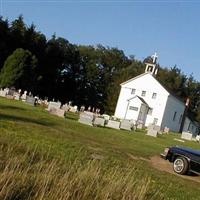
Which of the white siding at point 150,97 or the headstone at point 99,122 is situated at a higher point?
the white siding at point 150,97

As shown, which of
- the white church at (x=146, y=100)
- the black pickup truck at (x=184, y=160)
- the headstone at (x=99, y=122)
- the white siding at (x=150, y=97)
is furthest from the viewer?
the white siding at (x=150, y=97)

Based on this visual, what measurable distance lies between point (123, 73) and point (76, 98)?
1155cm

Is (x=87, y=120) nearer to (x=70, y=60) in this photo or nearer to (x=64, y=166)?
(x=64, y=166)

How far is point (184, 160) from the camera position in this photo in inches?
760

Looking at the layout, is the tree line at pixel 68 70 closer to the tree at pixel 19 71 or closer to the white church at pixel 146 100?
the tree at pixel 19 71

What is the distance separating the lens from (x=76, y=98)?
98312 mm

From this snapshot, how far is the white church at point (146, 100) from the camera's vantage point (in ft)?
277

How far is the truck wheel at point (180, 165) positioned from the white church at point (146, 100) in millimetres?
63879

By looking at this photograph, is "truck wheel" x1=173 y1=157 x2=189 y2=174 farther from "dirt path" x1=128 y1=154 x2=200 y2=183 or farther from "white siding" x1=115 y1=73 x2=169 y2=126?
"white siding" x1=115 y1=73 x2=169 y2=126

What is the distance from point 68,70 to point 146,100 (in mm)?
21867

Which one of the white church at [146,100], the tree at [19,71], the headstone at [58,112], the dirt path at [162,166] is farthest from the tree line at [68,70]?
the dirt path at [162,166]

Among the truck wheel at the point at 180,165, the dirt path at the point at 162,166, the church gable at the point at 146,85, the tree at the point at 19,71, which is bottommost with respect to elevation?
the dirt path at the point at 162,166

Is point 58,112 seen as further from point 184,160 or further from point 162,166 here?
point 184,160

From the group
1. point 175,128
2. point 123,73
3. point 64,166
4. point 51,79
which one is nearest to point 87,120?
point 64,166
